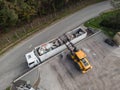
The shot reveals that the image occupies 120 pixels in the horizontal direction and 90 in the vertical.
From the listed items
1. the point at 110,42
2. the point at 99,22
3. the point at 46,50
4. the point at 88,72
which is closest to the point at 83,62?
the point at 88,72

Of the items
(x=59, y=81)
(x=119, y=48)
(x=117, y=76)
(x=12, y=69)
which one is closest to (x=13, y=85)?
(x=12, y=69)

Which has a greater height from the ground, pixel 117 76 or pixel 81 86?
pixel 81 86

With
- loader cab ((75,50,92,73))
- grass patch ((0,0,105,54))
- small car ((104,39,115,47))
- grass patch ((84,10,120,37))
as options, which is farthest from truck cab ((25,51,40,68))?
grass patch ((84,10,120,37))

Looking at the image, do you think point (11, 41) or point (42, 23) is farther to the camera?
point (42, 23)

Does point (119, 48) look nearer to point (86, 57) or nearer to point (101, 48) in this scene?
point (101, 48)

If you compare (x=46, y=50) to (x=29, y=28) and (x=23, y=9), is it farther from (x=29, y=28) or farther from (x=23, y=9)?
(x=23, y=9)

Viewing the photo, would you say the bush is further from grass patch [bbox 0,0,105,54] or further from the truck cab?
the truck cab

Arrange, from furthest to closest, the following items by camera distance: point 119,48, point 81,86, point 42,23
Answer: point 42,23
point 119,48
point 81,86
